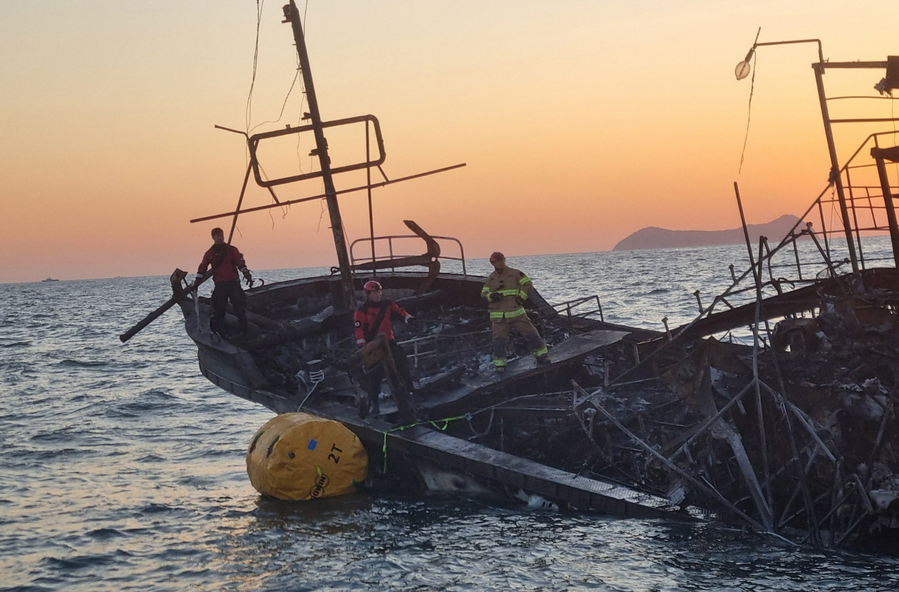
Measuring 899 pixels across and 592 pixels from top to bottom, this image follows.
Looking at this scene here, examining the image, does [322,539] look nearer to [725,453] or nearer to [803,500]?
[725,453]

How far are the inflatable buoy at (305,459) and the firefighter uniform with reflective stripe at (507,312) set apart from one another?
260 centimetres

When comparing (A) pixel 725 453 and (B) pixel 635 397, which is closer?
(A) pixel 725 453

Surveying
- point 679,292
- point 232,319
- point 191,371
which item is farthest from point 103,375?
point 679,292

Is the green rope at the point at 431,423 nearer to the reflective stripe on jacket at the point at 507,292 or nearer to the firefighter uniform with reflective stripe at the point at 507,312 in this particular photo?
the firefighter uniform with reflective stripe at the point at 507,312

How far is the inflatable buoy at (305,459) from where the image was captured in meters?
10.4

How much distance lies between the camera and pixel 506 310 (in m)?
12.2

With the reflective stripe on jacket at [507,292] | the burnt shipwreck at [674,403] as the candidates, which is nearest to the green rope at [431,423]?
the burnt shipwreck at [674,403]

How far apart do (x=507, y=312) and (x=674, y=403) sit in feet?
8.54

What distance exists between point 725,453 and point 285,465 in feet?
16.7

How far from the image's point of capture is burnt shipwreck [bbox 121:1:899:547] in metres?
8.30

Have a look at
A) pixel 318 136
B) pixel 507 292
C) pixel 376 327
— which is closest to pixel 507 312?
pixel 507 292

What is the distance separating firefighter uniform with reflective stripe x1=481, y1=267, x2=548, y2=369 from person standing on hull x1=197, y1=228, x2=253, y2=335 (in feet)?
13.7

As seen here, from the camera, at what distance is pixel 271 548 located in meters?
9.66

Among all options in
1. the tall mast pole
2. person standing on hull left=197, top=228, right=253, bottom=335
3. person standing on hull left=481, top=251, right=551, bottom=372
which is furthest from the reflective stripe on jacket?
the tall mast pole
